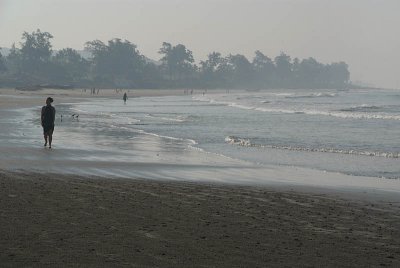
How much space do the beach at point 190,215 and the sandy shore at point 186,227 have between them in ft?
0.04

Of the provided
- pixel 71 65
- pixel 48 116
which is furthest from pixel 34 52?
pixel 48 116

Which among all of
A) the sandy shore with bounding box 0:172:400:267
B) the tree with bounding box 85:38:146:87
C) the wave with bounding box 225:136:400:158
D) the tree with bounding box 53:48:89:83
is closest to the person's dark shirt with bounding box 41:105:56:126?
the wave with bounding box 225:136:400:158

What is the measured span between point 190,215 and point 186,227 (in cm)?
87

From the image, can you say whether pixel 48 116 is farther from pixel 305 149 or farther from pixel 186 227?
pixel 186 227

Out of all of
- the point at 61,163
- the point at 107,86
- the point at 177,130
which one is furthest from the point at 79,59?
the point at 61,163

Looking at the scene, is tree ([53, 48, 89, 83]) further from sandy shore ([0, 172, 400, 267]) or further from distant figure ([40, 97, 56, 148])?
sandy shore ([0, 172, 400, 267])

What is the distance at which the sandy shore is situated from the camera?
656 centimetres

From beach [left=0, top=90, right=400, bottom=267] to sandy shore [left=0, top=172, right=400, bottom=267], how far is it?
1 centimetres

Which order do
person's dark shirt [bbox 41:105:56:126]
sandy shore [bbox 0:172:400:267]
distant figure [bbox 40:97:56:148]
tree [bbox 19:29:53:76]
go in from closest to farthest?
sandy shore [bbox 0:172:400:267] → distant figure [bbox 40:97:56:148] → person's dark shirt [bbox 41:105:56:126] → tree [bbox 19:29:53:76]

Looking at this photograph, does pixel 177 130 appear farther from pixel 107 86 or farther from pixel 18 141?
pixel 107 86

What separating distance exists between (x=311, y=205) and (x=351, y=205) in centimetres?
75

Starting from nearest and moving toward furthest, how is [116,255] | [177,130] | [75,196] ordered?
[116,255], [75,196], [177,130]

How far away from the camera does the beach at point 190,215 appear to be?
666 cm

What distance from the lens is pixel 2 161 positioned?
15750 mm
